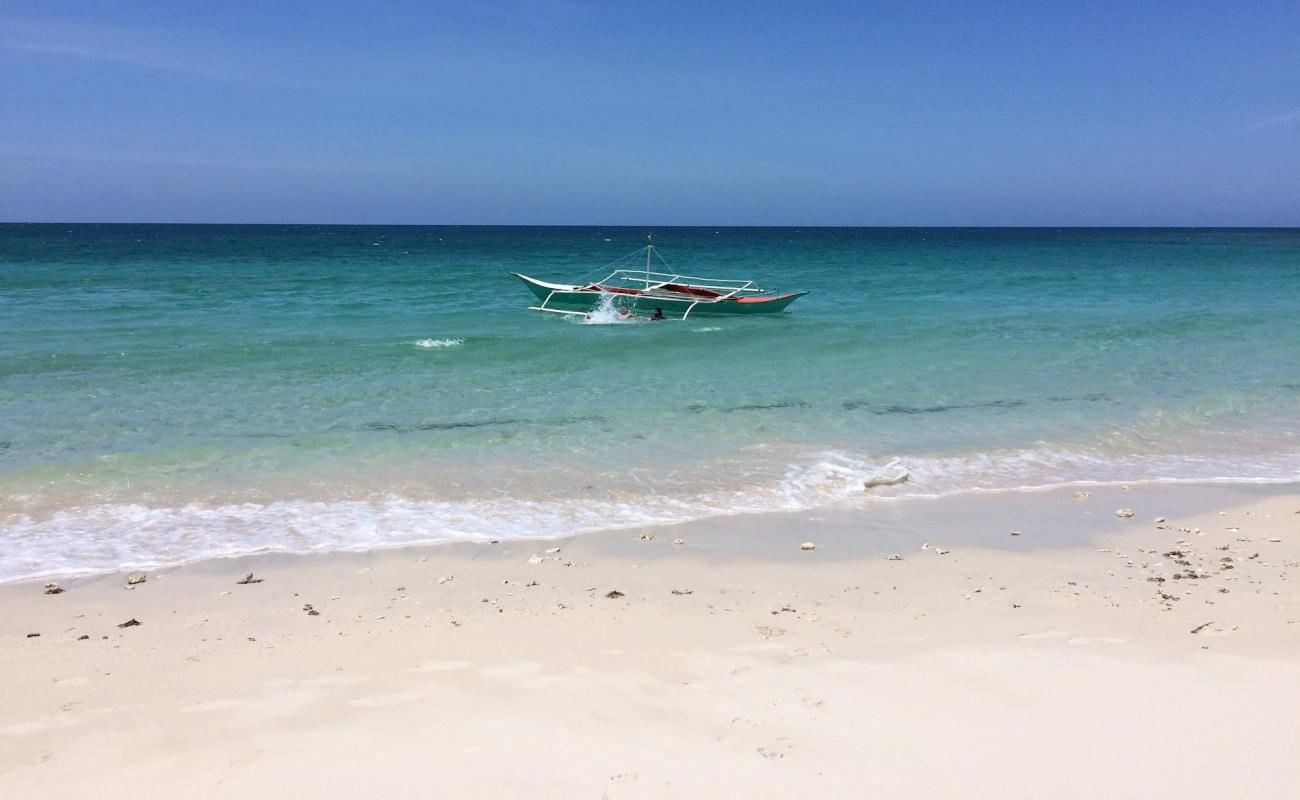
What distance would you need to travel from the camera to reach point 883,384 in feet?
48.3

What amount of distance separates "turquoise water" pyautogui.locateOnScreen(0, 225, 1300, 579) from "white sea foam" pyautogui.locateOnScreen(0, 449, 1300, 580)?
1.5 inches

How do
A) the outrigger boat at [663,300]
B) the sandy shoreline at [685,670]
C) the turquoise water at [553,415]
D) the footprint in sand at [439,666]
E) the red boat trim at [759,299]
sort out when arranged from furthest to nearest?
the red boat trim at [759,299]
the outrigger boat at [663,300]
the turquoise water at [553,415]
the footprint in sand at [439,666]
the sandy shoreline at [685,670]

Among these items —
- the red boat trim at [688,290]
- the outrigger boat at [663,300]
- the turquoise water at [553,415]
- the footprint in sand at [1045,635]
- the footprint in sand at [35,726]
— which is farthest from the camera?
the red boat trim at [688,290]

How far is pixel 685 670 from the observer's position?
487 centimetres

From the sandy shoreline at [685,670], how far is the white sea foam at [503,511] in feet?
1.38

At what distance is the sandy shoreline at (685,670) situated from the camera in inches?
151

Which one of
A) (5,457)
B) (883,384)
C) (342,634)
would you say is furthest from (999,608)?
(5,457)

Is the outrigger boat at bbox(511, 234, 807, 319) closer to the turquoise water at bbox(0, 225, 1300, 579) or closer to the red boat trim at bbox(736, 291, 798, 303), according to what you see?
the red boat trim at bbox(736, 291, 798, 303)

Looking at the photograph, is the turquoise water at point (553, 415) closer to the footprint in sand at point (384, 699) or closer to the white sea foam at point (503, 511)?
the white sea foam at point (503, 511)

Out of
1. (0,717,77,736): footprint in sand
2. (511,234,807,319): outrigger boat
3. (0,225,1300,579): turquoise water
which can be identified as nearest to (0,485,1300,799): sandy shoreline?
(0,717,77,736): footprint in sand

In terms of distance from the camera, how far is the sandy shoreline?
383 centimetres

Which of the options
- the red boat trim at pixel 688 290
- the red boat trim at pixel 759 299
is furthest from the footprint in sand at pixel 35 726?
the red boat trim at pixel 688 290

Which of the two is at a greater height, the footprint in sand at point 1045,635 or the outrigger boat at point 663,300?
the outrigger boat at point 663,300

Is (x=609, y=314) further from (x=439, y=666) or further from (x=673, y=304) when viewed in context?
(x=439, y=666)
